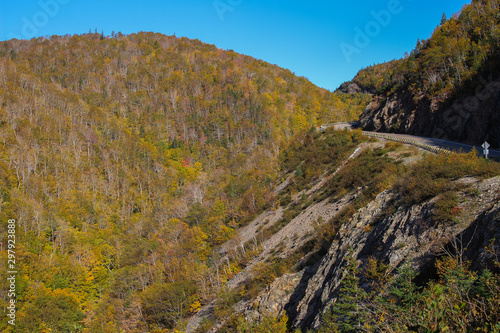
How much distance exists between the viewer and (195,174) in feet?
280

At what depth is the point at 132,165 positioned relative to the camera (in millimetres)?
83812

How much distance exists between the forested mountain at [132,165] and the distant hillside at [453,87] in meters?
19.9

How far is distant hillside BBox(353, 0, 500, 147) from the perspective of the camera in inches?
1025

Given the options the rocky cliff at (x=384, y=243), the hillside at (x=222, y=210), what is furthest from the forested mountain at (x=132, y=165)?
the rocky cliff at (x=384, y=243)

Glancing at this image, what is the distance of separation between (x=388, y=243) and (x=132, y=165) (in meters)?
82.8

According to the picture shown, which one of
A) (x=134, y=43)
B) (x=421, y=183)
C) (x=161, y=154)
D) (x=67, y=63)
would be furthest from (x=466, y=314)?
(x=134, y=43)

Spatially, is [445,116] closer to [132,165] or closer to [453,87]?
[453,87]

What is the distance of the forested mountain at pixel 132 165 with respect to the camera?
1483 inches

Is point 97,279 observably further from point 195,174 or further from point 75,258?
point 195,174

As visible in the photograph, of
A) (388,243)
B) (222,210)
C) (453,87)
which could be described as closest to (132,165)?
(222,210)

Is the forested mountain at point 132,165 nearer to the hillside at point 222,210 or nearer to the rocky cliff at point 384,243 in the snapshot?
the hillside at point 222,210

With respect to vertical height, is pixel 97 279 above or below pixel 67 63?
below

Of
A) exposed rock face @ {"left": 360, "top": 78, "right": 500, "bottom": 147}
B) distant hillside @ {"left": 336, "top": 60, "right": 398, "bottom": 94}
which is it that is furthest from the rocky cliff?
distant hillside @ {"left": 336, "top": 60, "right": 398, "bottom": 94}

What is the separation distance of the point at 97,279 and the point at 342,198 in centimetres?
4291
